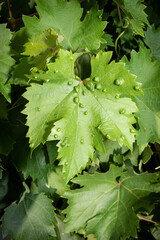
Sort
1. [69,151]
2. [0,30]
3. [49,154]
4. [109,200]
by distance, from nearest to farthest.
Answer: [69,151] → [0,30] → [49,154] → [109,200]

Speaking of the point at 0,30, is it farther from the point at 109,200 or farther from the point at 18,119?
the point at 109,200

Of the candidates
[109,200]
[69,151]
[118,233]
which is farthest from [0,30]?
[118,233]

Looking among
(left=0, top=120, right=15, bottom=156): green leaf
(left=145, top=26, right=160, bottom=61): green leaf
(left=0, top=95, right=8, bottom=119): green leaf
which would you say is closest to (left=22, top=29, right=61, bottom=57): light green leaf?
(left=0, top=95, right=8, bottom=119): green leaf

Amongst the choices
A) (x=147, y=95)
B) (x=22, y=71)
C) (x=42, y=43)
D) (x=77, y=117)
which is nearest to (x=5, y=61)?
(x=22, y=71)

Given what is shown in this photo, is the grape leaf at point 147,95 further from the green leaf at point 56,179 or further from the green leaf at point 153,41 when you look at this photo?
the green leaf at point 56,179

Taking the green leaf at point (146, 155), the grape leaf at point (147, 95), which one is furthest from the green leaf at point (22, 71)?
the green leaf at point (146, 155)

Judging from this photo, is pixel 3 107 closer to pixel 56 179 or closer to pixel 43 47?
pixel 43 47

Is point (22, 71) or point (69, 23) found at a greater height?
point (69, 23)
